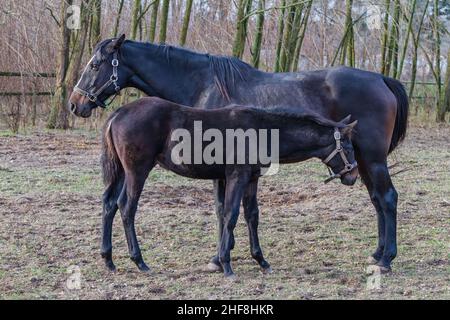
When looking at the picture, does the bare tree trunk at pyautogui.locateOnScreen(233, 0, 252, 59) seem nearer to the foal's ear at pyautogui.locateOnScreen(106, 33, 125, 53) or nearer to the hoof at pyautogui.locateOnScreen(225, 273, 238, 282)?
the foal's ear at pyautogui.locateOnScreen(106, 33, 125, 53)

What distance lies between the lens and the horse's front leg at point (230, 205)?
6246 mm

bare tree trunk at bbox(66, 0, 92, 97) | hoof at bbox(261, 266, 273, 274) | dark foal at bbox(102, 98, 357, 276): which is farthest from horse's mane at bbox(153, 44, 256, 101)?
bare tree trunk at bbox(66, 0, 92, 97)

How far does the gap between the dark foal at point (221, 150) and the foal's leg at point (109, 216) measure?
1cm

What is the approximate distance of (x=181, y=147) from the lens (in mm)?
6293

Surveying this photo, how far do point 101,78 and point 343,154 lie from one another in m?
2.38

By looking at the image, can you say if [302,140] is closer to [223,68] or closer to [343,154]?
[343,154]

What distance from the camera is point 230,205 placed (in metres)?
6.28

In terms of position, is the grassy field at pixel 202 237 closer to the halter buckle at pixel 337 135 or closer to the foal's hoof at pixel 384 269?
the foal's hoof at pixel 384 269

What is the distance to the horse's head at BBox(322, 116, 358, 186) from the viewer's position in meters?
6.22

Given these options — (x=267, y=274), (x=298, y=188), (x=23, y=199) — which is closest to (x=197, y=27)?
(x=298, y=188)

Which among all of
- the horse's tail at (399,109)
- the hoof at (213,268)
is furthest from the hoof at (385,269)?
the hoof at (213,268)

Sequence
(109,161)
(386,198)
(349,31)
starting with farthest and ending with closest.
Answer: (349,31)
(386,198)
(109,161)

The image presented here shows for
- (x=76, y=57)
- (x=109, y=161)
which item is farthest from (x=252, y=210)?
(x=76, y=57)
